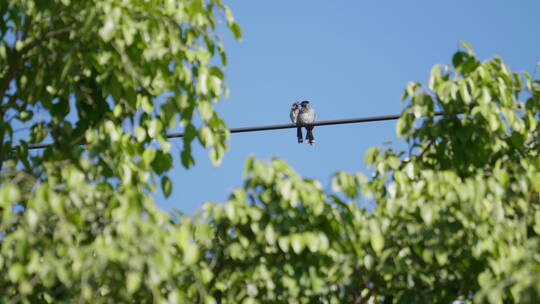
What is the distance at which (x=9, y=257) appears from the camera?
425 centimetres

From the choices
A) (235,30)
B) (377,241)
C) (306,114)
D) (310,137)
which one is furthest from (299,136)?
(377,241)

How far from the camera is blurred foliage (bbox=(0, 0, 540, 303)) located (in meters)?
4.19

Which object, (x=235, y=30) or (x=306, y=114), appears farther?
(x=306, y=114)

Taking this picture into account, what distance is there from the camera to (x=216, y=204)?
4.52 metres

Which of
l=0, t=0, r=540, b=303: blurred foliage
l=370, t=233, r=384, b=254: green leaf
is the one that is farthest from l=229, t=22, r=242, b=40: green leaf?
l=370, t=233, r=384, b=254: green leaf

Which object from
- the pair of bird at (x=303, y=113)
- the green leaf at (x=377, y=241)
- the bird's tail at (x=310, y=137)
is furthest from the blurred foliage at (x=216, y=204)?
the pair of bird at (x=303, y=113)

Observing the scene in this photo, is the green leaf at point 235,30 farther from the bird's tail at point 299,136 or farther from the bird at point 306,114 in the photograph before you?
the bird at point 306,114

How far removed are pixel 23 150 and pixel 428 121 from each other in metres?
2.61

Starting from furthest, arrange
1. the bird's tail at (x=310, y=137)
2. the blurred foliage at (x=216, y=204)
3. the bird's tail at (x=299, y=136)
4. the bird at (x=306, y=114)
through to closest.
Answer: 1. the bird at (x=306, y=114)
2. the bird's tail at (x=299, y=136)
3. the bird's tail at (x=310, y=137)
4. the blurred foliage at (x=216, y=204)

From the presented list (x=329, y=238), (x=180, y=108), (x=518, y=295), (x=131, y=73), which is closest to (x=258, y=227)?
(x=329, y=238)

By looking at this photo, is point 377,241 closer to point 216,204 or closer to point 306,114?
point 216,204

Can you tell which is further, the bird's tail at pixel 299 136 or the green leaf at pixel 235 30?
the bird's tail at pixel 299 136

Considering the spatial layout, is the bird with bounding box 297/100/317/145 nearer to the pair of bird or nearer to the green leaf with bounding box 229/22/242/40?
the pair of bird

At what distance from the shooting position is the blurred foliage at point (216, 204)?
419 cm
